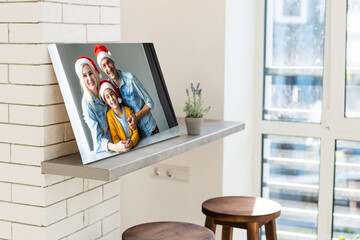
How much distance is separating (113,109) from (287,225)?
1.84 metres

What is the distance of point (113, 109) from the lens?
6.58 feet

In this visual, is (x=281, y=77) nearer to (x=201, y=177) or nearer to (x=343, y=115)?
(x=343, y=115)

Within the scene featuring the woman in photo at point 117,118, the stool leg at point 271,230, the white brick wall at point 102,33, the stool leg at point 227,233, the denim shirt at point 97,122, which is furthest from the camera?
the stool leg at point 227,233

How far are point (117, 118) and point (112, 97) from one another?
0.07m

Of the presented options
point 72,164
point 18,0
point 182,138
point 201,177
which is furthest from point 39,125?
point 201,177

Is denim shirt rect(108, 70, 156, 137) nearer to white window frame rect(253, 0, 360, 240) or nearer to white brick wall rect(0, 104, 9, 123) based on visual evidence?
white brick wall rect(0, 104, 9, 123)

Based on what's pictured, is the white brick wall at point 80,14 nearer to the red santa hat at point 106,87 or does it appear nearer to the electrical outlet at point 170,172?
the red santa hat at point 106,87

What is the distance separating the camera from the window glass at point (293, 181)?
11.1 feet

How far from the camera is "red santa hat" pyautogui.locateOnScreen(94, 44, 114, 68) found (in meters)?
2.01

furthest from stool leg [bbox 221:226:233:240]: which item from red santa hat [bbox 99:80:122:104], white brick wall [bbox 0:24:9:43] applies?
white brick wall [bbox 0:24:9:43]

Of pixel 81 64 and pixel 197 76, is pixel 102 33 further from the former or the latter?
pixel 197 76

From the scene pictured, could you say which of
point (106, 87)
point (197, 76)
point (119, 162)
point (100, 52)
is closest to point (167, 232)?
point (119, 162)

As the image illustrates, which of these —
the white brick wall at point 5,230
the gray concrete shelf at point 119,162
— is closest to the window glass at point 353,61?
the gray concrete shelf at point 119,162

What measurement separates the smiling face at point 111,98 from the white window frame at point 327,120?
5.18 feet
